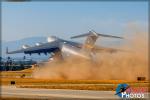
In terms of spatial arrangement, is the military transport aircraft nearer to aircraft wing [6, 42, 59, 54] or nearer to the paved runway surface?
aircraft wing [6, 42, 59, 54]

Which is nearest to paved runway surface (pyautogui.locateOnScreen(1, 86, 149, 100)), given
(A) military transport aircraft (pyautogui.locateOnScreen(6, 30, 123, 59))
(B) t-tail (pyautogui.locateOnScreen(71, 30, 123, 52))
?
(A) military transport aircraft (pyautogui.locateOnScreen(6, 30, 123, 59))

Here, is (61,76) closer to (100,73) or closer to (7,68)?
(100,73)

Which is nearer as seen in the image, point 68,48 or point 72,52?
point 72,52

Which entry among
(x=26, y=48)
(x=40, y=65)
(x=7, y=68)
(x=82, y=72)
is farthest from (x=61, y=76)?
(x=7, y=68)

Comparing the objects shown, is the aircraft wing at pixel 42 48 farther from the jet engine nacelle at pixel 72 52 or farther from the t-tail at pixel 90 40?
the t-tail at pixel 90 40

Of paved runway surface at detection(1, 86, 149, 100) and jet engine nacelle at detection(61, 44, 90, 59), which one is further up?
jet engine nacelle at detection(61, 44, 90, 59)

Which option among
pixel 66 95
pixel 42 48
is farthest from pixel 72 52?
pixel 66 95

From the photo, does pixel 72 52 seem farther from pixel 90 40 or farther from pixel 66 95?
pixel 66 95

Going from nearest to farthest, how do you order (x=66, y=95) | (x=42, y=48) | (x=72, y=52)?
(x=66, y=95), (x=72, y=52), (x=42, y=48)

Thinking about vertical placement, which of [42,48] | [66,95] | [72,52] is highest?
[42,48]

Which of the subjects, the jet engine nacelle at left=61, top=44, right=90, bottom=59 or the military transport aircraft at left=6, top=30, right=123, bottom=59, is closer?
the jet engine nacelle at left=61, top=44, right=90, bottom=59

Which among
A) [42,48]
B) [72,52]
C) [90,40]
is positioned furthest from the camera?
[42,48]

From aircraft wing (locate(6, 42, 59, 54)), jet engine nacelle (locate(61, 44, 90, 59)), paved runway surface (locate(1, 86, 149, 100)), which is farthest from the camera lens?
aircraft wing (locate(6, 42, 59, 54))

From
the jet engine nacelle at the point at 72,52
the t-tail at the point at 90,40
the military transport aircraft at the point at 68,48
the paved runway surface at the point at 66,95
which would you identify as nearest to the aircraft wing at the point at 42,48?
the military transport aircraft at the point at 68,48
